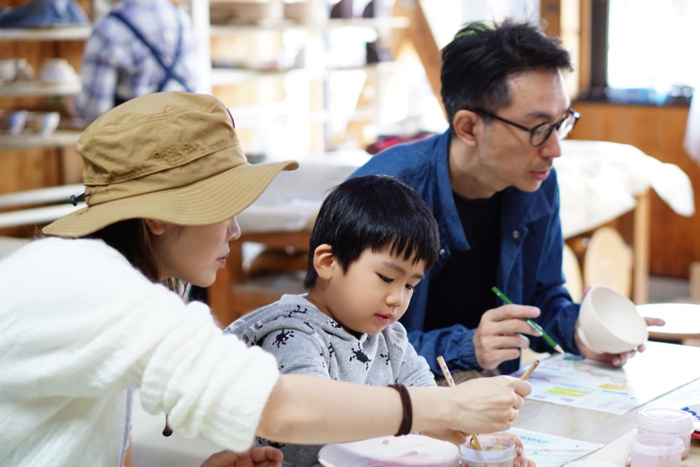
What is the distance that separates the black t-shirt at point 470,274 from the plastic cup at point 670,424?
879 millimetres

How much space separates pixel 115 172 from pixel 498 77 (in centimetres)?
122

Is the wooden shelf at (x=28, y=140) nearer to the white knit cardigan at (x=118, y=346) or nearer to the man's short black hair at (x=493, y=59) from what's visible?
the man's short black hair at (x=493, y=59)

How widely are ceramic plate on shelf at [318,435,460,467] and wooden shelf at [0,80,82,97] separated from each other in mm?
3575

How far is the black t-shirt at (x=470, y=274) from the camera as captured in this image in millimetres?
2307

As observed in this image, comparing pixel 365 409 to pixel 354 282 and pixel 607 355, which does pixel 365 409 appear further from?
pixel 607 355

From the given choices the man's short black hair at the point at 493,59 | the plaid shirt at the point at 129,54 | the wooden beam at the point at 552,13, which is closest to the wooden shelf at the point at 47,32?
the plaid shirt at the point at 129,54

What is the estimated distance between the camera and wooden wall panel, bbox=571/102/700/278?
20.0ft

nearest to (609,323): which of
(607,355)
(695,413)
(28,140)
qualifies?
(607,355)

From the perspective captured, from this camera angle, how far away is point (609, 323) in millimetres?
2051

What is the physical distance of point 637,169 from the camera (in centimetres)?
455

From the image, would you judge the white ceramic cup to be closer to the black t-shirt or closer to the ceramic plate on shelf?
the black t-shirt

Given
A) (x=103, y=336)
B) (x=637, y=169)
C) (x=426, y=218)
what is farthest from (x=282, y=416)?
(x=637, y=169)

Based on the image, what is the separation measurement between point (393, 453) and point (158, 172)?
0.53 metres

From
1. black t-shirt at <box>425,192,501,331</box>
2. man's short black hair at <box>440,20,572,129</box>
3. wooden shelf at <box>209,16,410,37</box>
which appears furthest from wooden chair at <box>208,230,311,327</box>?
wooden shelf at <box>209,16,410,37</box>
